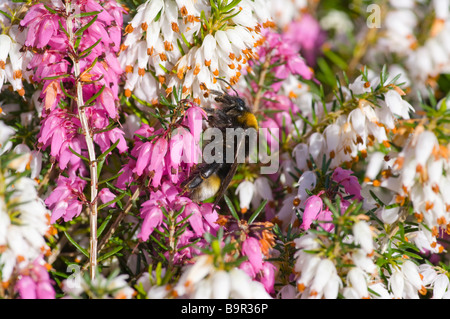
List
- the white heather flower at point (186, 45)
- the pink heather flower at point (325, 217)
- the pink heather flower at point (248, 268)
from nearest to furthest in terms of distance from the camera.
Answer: the pink heather flower at point (248, 268)
the pink heather flower at point (325, 217)
the white heather flower at point (186, 45)

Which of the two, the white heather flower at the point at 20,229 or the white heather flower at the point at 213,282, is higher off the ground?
the white heather flower at the point at 20,229

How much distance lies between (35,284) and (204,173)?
1.05m

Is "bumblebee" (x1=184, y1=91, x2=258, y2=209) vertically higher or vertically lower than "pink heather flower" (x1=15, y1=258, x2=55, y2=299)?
higher

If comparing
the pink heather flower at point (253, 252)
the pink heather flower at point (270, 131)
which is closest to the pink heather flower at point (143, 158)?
the pink heather flower at point (253, 252)

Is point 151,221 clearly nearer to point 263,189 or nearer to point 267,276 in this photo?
point 267,276

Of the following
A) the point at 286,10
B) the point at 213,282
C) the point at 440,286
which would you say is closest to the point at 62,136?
the point at 213,282

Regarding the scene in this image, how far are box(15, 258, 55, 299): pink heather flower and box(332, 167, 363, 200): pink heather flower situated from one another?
1.53m

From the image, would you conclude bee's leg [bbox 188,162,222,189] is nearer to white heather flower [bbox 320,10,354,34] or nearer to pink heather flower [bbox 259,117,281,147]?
pink heather flower [bbox 259,117,281,147]

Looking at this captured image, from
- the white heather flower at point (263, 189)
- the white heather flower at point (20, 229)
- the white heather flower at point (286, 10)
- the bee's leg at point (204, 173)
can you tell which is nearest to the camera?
the white heather flower at point (20, 229)

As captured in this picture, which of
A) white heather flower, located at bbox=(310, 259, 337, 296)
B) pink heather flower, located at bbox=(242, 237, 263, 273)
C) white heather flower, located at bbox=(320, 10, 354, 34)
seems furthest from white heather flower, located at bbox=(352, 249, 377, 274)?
white heather flower, located at bbox=(320, 10, 354, 34)

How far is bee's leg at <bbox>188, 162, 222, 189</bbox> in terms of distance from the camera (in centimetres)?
254

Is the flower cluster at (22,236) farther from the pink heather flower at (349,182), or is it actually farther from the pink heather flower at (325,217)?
the pink heather flower at (349,182)

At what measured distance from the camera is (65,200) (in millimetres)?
2373

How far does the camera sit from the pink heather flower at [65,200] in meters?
2.34
